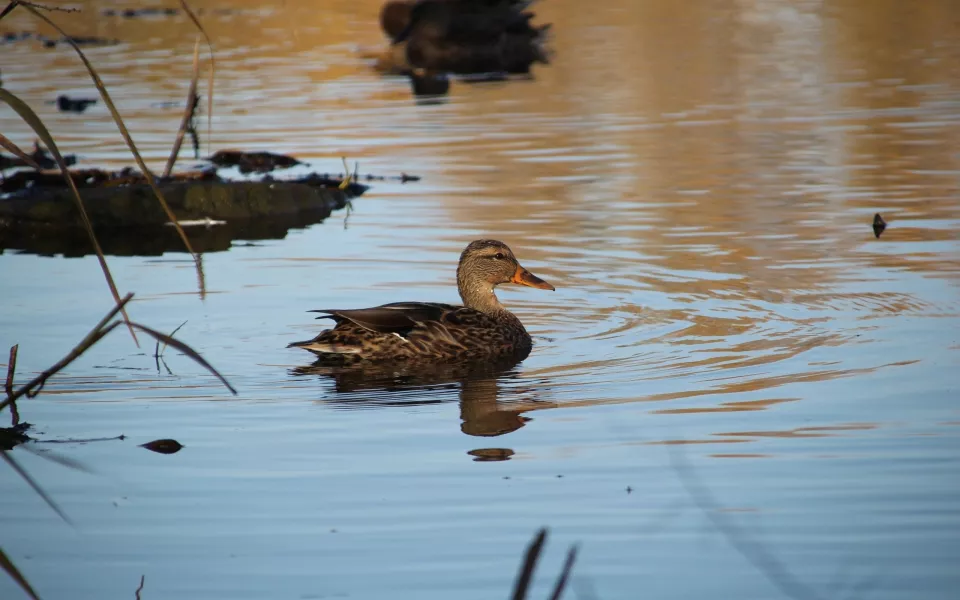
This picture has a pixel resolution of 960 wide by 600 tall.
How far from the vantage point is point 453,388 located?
795 centimetres

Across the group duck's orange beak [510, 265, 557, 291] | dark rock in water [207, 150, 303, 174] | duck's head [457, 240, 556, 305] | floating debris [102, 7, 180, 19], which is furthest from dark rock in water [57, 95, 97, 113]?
floating debris [102, 7, 180, 19]

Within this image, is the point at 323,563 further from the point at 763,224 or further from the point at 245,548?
the point at 763,224

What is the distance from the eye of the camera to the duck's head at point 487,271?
9.47 m

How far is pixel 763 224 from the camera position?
483 inches

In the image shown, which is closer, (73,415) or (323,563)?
(323,563)

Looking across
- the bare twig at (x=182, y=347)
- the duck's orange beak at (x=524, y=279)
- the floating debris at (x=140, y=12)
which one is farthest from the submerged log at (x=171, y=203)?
the floating debris at (x=140, y=12)

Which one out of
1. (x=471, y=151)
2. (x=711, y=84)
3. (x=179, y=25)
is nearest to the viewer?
(x=471, y=151)

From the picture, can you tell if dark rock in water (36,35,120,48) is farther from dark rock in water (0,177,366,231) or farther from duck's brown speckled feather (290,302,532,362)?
duck's brown speckled feather (290,302,532,362)

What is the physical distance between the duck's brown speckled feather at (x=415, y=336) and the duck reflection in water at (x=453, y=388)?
106 millimetres

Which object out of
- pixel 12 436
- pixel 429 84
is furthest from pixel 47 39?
pixel 12 436

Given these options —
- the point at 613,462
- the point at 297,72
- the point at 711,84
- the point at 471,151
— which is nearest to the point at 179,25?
the point at 297,72

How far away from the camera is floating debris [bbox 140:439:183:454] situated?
6.51 metres

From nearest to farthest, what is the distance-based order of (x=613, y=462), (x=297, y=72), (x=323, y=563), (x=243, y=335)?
(x=323, y=563) < (x=613, y=462) < (x=243, y=335) < (x=297, y=72)

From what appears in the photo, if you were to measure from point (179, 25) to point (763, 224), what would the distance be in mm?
26359
